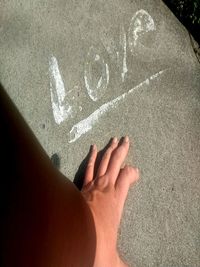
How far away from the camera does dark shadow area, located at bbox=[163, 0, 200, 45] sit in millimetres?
2994

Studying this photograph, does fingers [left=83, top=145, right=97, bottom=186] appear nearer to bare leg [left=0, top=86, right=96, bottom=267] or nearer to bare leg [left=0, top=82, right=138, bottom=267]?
bare leg [left=0, top=82, right=138, bottom=267]

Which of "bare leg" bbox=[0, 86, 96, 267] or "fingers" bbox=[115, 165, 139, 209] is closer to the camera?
"bare leg" bbox=[0, 86, 96, 267]

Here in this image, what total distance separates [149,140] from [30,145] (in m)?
1.29

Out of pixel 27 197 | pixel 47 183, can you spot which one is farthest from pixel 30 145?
pixel 27 197

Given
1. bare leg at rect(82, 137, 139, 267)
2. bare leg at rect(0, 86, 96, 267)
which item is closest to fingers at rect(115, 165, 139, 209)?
bare leg at rect(82, 137, 139, 267)

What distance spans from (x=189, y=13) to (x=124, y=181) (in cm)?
118

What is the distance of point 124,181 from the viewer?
8.84 feet

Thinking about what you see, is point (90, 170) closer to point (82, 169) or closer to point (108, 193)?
point (82, 169)

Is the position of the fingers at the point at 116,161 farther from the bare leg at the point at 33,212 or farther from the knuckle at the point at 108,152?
the bare leg at the point at 33,212

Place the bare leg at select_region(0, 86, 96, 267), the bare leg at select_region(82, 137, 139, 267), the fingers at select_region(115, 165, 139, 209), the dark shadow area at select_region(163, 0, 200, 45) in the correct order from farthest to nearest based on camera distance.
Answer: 1. the dark shadow area at select_region(163, 0, 200, 45)
2. the fingers at select_region(115, 165, 139, 209)
3. the bare leg at select_region(82, 137, 139, 267)
4. the bare leg at select_region(0, 86, 96, 267)

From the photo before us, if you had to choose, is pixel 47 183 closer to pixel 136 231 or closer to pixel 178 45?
pixel 136 231

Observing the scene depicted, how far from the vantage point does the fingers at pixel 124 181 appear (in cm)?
269

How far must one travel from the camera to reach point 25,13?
9.80 ft

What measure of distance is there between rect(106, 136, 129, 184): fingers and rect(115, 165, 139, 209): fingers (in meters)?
0.03
